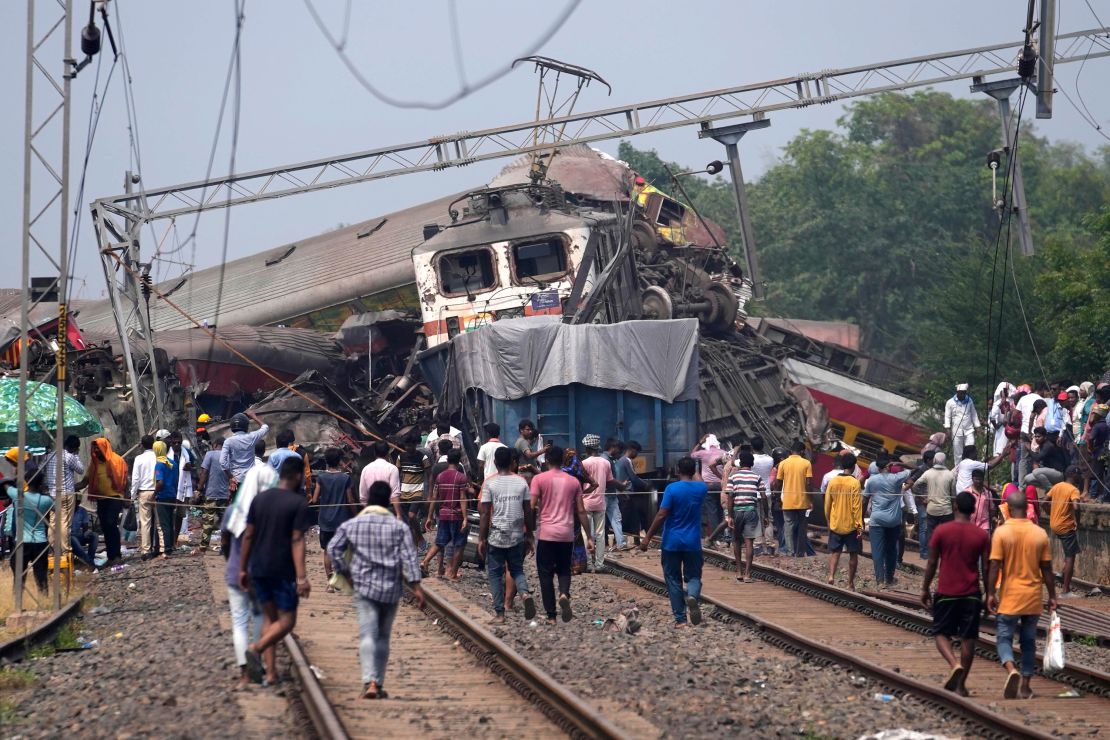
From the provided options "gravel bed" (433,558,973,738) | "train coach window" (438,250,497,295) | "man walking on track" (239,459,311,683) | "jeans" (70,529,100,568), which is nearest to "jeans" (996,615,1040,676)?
"gravel bed" (433,558,973,738)

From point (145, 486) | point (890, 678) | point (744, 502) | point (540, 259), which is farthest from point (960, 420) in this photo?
point (145, 486)

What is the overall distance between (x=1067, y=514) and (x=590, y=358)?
25.4 ft

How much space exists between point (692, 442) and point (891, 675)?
36.8ft

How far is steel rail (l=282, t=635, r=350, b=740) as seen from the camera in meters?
7.73

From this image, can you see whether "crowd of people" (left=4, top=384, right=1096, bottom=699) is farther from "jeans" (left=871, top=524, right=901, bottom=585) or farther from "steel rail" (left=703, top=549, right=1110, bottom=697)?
"steel rail" (left=703, top=549, right=1110, bottom=697)

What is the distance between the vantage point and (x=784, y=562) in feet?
62.5

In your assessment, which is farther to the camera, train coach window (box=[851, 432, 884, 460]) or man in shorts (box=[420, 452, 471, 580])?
train coach window (box=[851, 432, 884, 460])

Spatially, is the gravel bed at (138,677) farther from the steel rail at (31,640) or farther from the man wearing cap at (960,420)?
the man wearing cap at (960,420)

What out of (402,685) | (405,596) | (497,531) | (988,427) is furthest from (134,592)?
(988,427)

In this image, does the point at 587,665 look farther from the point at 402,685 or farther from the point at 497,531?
the point at 497,531

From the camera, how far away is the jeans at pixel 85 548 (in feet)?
56.0

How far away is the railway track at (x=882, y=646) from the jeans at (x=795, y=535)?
5.45ft

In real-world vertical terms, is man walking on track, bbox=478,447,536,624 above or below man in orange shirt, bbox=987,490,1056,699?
above

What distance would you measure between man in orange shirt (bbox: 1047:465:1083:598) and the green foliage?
15008mm
